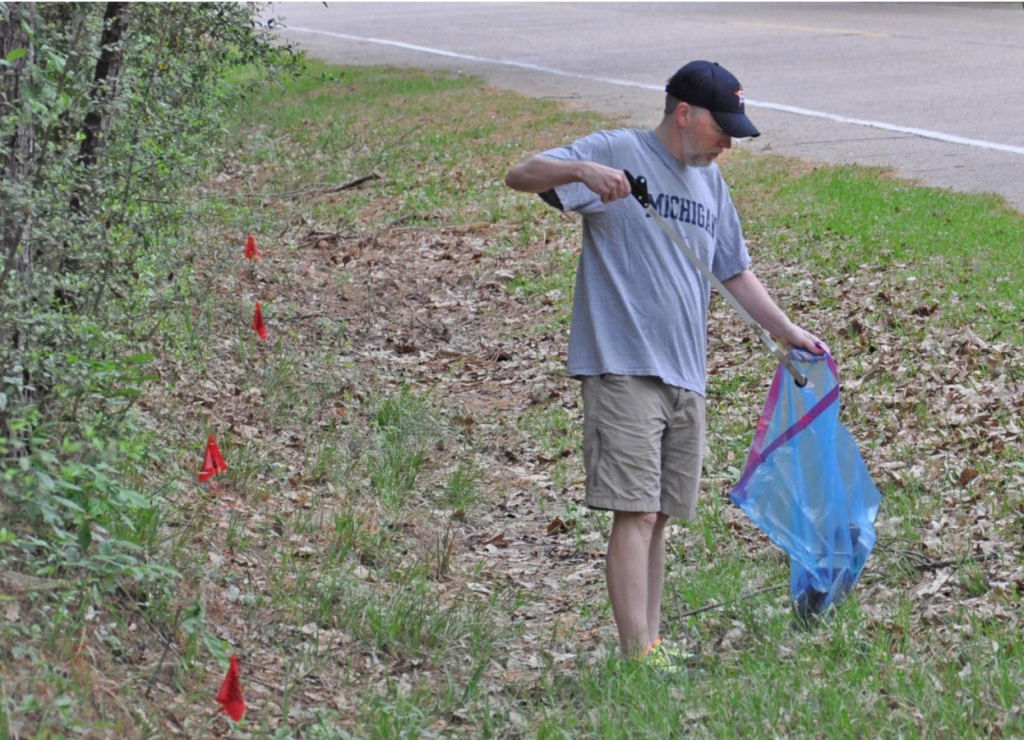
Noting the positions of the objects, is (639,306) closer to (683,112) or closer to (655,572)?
(683,112)

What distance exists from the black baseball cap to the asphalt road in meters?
5.72

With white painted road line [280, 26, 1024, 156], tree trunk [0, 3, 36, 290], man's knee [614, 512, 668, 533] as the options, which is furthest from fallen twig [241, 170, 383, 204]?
man's knee [614, 512, 668, 533]

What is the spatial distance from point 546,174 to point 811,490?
59.5 inches

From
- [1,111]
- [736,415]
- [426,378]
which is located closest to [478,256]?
[426,378]

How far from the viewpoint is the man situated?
4.54m

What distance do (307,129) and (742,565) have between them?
10.5 m

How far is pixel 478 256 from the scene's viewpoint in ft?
35.7

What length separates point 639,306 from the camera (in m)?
4.58

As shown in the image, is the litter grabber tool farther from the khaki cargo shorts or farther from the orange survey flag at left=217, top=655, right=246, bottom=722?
the orange survey flag at left=217, top=655, right=246, bottom=722

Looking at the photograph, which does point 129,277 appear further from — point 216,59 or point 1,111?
point 216,59

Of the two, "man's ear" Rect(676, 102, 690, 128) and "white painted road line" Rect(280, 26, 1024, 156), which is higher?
"man's ear" Rect(676, 102, 690, 128)

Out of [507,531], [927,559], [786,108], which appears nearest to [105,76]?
[507,531]

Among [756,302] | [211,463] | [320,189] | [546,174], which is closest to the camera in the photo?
[546,174]

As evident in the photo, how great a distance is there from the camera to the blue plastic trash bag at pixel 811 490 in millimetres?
4797
